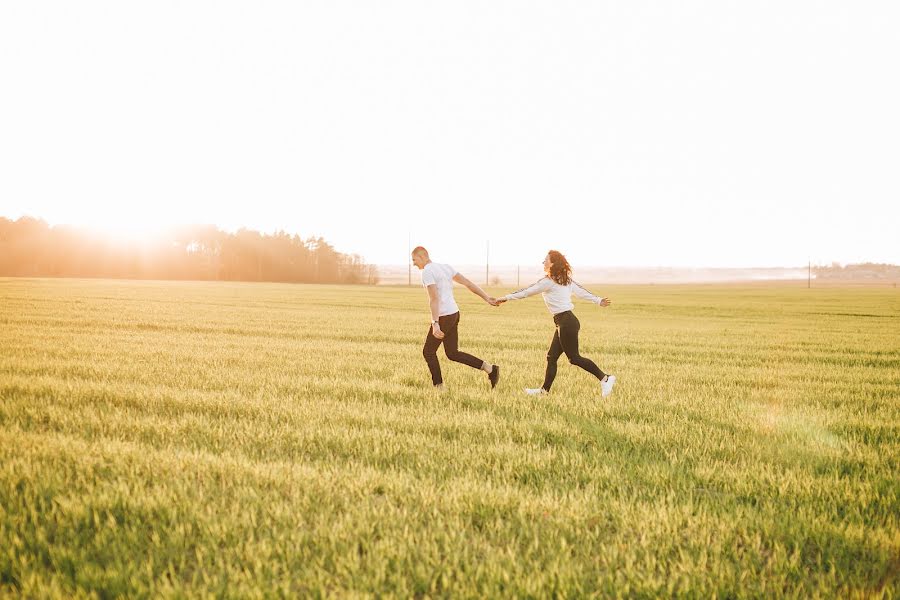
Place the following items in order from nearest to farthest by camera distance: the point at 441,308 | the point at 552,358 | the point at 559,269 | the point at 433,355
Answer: the point at 559,269, the point at 441,308, the point at 552,358, the point at 433,355

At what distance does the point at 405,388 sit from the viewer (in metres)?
8.47

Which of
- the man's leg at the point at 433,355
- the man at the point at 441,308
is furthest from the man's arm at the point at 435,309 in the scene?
the man's leg at the point at 433,355

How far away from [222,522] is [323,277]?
112 metres

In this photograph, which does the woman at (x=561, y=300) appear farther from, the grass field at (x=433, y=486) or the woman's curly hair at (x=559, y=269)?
the grass field at (x=433, y=486)

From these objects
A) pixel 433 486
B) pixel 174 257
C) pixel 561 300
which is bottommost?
pixel 433 486

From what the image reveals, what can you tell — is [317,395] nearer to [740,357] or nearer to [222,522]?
[222,522]

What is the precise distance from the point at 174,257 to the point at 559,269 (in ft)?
358

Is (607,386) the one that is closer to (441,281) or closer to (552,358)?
(552,358)

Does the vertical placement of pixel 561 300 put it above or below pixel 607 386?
above

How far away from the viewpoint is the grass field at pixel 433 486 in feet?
10.6

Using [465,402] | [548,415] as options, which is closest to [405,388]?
[465,402]

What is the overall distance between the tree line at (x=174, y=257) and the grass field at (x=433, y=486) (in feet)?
337

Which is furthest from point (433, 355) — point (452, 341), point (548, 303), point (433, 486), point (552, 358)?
→ point (433, 486)

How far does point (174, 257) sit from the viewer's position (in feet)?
337
